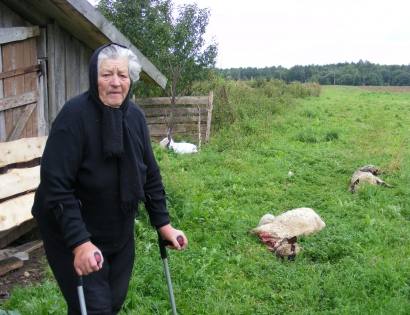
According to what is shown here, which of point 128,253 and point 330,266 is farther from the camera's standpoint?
point 330,266

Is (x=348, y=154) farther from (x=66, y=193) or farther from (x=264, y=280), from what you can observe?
(x=66, y=193)

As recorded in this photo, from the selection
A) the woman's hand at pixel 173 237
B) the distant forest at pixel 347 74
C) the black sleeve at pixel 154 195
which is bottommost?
the woman's hand at pixel 173 237

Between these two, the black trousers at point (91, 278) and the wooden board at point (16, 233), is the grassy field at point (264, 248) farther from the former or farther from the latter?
the black trousers at point (91, 278)

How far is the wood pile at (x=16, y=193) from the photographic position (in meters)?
4.98

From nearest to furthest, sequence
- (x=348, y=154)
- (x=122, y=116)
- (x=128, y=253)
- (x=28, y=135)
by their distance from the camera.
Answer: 1. (x=122, y=116)
2. (x=128, y=253)
3. (x=28, y=135)
4. (x=348, y=154)

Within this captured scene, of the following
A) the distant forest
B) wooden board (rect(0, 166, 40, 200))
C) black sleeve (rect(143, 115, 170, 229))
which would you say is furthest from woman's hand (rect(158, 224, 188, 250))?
the distant forest

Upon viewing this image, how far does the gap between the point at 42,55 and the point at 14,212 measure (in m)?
1.88

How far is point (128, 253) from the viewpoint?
299 centimetres

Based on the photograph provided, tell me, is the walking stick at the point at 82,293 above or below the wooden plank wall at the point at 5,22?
below

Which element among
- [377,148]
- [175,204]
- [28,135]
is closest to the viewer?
[28,135]

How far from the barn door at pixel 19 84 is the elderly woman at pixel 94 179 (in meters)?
3.02

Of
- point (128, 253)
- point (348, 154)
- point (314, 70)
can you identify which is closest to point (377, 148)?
point (348, 154)

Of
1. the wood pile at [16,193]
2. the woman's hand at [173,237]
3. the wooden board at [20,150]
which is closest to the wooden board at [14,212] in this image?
the wood pile at [16,193]

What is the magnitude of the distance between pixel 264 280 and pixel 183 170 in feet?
16.1
